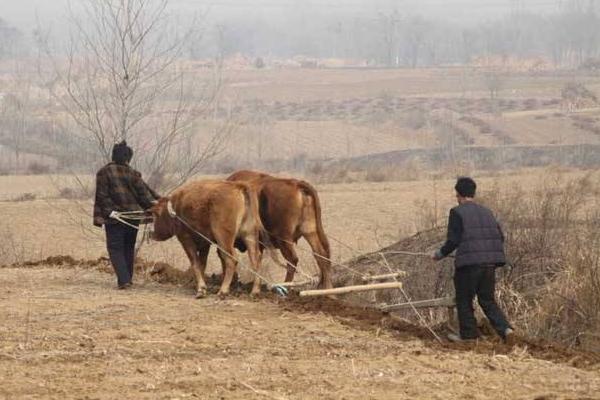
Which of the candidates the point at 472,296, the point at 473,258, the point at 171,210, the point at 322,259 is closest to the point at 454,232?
the point at 473,258

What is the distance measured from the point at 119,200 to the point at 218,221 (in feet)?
5.12

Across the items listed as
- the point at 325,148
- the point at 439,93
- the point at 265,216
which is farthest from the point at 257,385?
the point at 439,93

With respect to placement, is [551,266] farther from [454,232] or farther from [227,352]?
[227,352]

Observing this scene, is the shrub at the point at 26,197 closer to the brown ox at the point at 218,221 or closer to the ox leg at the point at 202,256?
the ox leg at the point at 202,256

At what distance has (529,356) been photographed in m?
10.7

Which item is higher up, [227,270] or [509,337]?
[227,270]

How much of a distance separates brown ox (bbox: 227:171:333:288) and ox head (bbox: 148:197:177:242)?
44.3 inches

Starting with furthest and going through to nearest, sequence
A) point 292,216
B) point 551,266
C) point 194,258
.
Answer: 1. point 551,266
2. point 194,258
3. point 292,216

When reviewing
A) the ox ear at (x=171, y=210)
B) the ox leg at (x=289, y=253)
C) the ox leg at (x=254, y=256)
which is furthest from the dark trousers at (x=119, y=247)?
the ox leg at (x=289, y=253)

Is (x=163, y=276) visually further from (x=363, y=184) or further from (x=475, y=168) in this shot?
(x=475, y=168)

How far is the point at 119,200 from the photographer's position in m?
15.1

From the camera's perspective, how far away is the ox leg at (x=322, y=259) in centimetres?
1452

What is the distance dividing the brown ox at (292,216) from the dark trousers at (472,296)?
320 cm

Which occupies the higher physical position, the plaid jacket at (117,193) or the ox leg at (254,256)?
the plaid jacket at (117,193)
